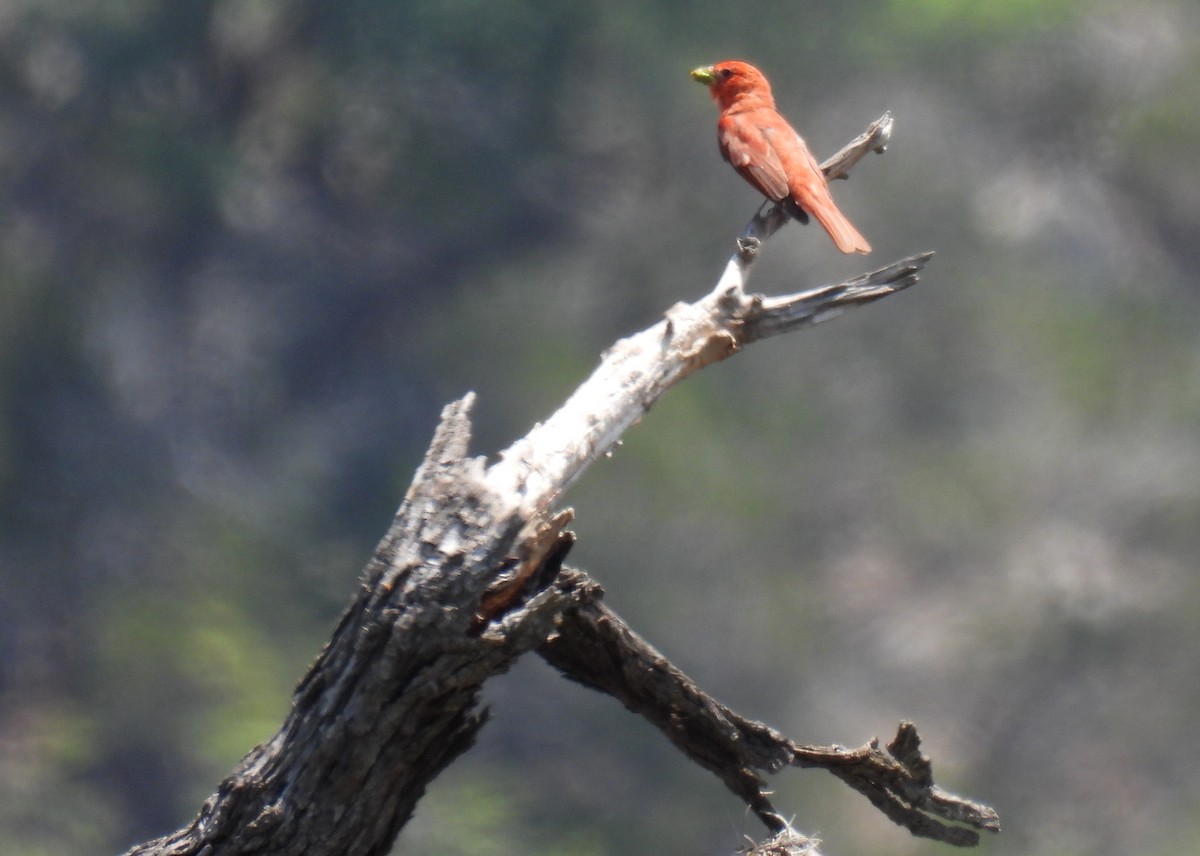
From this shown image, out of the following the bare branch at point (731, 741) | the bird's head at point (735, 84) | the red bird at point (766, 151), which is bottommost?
the bare branch at point (731, 741)

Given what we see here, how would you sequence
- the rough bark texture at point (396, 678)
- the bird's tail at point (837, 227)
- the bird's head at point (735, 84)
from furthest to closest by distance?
1. the bird's head at point (735, 84)
2. the bird's tail at point (837, 227)
3. the rough bark texture at point (396, 678)

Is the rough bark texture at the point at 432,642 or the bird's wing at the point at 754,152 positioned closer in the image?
the rough bark texture at the point at 432,642

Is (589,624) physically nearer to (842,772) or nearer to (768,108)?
(842,772)

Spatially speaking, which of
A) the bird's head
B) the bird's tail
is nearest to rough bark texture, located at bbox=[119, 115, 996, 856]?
the bird's tail

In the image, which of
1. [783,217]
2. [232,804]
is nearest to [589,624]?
[232,804]

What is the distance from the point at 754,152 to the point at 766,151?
3 cm

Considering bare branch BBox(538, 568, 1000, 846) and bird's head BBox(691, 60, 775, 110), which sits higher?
bird's head BBox(691, 60, 775, 110)

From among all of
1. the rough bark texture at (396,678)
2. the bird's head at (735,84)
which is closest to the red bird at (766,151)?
the bird's head at (735,84)

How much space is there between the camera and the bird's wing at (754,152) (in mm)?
2202

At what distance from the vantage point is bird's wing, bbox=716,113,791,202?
2.20 m

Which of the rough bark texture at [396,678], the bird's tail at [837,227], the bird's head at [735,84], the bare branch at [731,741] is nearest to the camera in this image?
the rough bark texture at [396,678]

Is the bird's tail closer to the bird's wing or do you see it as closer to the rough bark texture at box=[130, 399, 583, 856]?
the bird's wing

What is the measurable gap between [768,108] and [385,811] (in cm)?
190

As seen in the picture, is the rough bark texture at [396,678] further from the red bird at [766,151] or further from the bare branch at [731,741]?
the red bird at [766,151]
